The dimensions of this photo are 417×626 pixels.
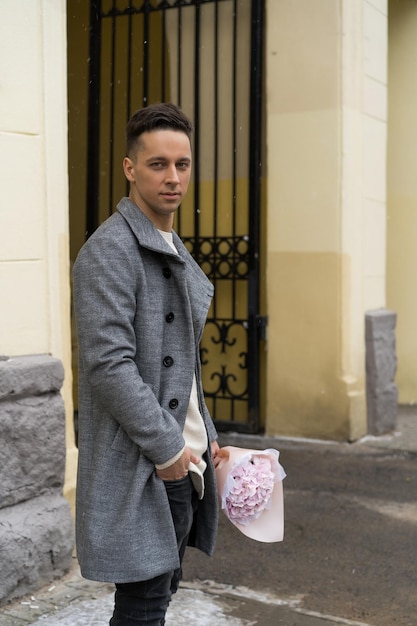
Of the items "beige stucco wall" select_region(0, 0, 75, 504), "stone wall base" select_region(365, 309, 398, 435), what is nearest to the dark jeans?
"beige stucco wall" select_region(0, 0, 75, 504)

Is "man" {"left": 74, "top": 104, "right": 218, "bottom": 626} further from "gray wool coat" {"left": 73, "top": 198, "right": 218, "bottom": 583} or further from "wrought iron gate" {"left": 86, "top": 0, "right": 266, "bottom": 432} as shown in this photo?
"wrought iron gate" {"left": 86, "top": 0, "right": 266, "bottom": 432}

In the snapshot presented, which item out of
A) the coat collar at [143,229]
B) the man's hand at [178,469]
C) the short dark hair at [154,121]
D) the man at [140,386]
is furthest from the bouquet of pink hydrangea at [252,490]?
the short dark hair at [154,121]

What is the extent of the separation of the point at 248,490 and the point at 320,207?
167 inches

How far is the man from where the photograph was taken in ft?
7.82

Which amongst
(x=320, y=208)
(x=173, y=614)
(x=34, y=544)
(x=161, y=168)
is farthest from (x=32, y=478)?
(x=320, y=208)

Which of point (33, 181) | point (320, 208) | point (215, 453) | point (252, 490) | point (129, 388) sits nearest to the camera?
point (129, 388)

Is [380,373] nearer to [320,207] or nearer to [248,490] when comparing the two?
[320,207]

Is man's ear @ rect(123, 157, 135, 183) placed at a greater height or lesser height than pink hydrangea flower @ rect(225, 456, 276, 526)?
greater

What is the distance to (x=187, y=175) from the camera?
2.56m

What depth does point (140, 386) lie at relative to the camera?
2.38m

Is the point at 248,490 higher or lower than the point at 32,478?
higher

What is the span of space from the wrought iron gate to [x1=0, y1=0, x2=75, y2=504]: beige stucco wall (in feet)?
9.04

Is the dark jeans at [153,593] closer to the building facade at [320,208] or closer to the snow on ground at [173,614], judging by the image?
the snow on ground at [173,614]

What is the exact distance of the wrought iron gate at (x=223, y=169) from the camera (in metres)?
6.81
